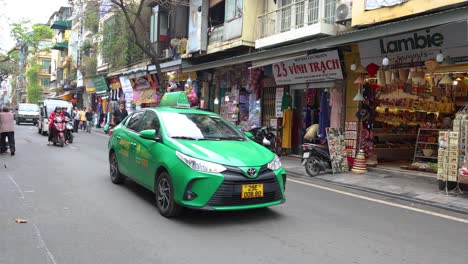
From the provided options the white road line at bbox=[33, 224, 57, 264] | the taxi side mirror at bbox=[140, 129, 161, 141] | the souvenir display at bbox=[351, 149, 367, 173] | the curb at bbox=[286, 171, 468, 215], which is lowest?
the curb at bbox=[286, 171, 468, 215]

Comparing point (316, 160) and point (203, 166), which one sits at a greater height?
point (203, 166)

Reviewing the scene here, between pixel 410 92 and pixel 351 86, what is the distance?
1.81 metres

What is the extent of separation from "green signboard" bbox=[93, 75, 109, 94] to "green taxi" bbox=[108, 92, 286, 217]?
30.0m

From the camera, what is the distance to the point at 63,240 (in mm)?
4902

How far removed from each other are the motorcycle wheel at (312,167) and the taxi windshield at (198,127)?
4.53 meters

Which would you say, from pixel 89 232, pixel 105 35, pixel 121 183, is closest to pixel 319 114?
pixel 121 183

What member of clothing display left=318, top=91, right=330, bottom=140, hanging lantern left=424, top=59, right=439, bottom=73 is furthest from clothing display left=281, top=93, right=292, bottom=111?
hanging lantern left=424, top=59, right=439, bottom=73

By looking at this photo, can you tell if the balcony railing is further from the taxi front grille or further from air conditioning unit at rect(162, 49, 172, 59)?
the taxi front grille

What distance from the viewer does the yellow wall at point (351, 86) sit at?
1274cm

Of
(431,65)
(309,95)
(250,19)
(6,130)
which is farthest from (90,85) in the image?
(431,65)

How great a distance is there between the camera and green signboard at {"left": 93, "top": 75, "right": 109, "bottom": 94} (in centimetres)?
3572

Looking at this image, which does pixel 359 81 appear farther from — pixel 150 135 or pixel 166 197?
pixel 166 197

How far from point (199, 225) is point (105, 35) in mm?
27491

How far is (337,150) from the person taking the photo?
11.6 metres
